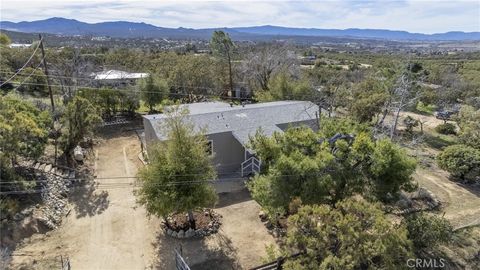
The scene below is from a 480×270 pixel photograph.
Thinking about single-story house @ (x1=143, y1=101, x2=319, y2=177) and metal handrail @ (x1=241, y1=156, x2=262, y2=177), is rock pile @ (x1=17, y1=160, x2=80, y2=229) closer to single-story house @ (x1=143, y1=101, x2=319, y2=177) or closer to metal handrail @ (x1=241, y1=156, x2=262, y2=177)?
single-story house @ (x1=143, y1=101, x2=319, y2=177)

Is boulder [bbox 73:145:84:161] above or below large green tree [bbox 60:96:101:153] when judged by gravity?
below

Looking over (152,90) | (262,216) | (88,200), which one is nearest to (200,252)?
(262,216)

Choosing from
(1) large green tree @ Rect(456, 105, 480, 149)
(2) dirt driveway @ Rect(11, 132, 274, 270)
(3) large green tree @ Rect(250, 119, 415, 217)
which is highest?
(3) large green tree @ Rect(250, 119, 415, 217)

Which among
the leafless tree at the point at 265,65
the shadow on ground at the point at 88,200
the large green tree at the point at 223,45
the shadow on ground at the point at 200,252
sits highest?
the large green tree at the point at 223,45

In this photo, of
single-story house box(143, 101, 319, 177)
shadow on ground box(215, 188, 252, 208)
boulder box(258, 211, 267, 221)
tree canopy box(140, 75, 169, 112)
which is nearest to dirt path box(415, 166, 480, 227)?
single-story house box(143, 101, 319, 177)

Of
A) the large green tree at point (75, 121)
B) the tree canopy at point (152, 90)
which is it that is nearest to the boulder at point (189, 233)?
the large green tree at point (75, 121)

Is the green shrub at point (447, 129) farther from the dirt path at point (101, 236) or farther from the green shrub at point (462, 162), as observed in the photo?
the dirt path at point (101, 236)
